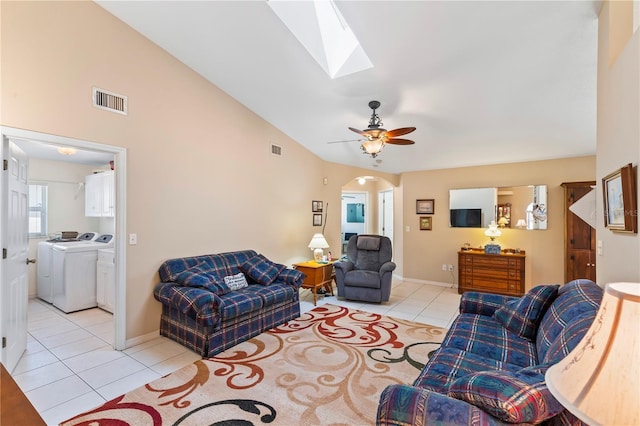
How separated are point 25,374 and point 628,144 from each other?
15.5ft

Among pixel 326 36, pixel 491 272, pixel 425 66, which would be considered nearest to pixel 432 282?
pixel 491 272

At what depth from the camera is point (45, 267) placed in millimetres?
4387

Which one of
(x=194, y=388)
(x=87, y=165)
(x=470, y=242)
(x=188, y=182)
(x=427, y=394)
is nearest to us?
(x=427, y=394)

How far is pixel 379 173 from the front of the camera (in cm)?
662

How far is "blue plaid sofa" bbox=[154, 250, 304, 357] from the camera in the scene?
9.55 feet

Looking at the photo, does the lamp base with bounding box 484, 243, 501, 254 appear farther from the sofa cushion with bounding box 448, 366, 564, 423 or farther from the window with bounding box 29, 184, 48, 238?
the window with bounding box 29, 184, 48, 238

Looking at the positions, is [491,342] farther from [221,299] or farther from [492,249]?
[492,249]

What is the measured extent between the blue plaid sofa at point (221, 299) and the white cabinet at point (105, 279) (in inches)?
49.2

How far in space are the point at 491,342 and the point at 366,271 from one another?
2767 millimetres

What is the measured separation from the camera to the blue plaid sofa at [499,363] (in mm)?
1092

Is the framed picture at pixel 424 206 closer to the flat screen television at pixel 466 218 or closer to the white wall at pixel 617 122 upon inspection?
the flat screen television at pixel 466 218

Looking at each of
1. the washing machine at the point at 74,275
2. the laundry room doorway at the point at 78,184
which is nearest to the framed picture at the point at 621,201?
the laundry room doorway at the point at 78,184

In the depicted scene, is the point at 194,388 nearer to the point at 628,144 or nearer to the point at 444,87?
the point at 628,144

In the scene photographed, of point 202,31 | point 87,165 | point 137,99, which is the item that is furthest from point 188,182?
point 87,165
